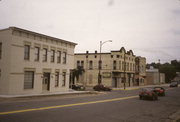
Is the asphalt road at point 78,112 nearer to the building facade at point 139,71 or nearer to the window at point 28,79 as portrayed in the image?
the window at point 28,79

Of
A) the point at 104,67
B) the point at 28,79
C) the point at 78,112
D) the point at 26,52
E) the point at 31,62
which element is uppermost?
the point at 26,52

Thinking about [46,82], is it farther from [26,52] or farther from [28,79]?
[26,52]

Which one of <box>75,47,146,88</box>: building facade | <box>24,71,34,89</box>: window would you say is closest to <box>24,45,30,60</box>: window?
<box>24,71,34,89</box>: window

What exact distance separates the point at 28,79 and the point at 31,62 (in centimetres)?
236

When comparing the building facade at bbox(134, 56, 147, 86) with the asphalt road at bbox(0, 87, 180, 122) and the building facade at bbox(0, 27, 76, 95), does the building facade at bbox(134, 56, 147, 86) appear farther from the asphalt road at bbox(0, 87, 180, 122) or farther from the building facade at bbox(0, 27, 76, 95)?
the asphalt road at bbox(0, 87, 180, 122)

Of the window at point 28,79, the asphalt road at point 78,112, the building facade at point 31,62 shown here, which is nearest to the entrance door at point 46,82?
the building facade at point 31,62

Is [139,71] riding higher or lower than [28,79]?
higher

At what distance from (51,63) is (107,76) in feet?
85.8

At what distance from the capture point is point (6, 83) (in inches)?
859

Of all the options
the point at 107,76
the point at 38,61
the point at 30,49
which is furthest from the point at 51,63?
the point at 107,76

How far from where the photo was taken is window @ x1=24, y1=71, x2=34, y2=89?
2385cm

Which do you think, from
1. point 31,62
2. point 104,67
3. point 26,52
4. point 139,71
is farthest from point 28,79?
point 139,71

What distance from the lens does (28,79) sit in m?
24.3

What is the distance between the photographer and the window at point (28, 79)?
78.2 feet
